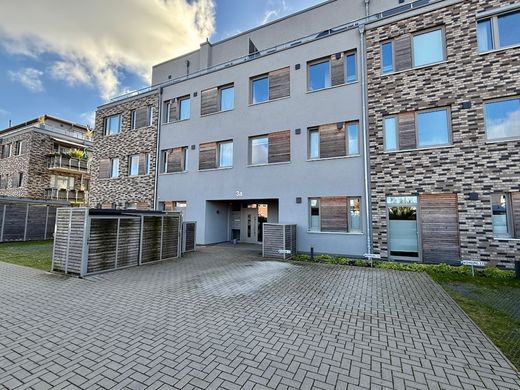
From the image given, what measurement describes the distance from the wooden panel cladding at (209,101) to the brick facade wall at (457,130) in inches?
347

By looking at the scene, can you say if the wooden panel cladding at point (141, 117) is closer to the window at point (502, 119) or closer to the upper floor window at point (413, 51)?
the upper floor window at point (413, 51)

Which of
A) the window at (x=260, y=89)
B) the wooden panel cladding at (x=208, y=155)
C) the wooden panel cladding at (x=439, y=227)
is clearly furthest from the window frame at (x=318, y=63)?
the wooden panel cladding at (x=439, y=227)

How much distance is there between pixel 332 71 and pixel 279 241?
8.56 meters

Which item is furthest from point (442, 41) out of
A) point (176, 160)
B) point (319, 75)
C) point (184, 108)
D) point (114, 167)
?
point (114, 167)

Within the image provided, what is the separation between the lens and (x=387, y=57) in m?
11.5

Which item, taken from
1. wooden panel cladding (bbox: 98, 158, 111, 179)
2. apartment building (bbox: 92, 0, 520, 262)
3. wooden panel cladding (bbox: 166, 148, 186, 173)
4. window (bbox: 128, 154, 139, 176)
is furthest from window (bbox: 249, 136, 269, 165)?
wooden panel cladding (bbox: 98, 158, 111, 179)

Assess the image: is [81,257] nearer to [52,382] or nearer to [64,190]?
[52,382]

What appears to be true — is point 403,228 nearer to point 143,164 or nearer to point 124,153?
point 143,164

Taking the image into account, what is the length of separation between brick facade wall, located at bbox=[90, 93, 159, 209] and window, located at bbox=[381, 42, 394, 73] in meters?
14.3

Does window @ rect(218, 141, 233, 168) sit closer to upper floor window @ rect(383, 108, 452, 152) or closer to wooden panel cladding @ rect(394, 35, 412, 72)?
upper floor window @ rect(383, 108, 452, 152)

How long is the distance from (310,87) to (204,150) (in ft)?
23.6

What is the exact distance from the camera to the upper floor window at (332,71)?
1225 centimetres

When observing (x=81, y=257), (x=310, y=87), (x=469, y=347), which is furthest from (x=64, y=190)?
(x=469, y=347)

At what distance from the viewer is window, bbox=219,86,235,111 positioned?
15523mm
